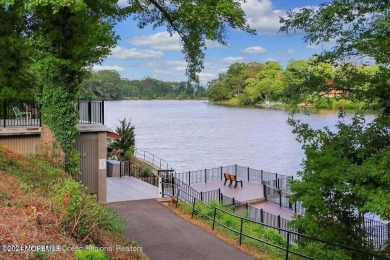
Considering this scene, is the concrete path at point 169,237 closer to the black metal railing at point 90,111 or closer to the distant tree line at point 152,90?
the black metal railing at point 90,111

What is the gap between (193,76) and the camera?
17.1 metres

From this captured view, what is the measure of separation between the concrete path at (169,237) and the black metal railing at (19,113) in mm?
4902

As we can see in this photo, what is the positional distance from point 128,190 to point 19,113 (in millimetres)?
5731

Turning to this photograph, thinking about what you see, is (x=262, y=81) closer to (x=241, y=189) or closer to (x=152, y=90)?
(x=241, y=189)

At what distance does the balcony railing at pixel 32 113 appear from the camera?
50.5 ft

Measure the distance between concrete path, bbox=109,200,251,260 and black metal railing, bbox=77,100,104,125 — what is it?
3.85 meters

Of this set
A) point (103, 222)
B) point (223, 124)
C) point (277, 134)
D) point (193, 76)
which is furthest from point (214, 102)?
point (103, 222)

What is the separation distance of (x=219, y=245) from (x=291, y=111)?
4.03m

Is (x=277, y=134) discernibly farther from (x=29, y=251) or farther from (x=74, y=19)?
(x=29, y=251)

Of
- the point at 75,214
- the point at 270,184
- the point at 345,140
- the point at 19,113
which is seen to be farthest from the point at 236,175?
the point at 75,214

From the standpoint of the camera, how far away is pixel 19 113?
15.8m

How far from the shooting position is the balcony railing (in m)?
15.4

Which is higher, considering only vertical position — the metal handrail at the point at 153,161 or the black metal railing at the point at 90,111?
the black metal railing at the point at 90,111

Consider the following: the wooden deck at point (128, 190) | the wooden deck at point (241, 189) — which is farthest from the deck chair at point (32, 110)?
the wooden deck at point (241, 189)
